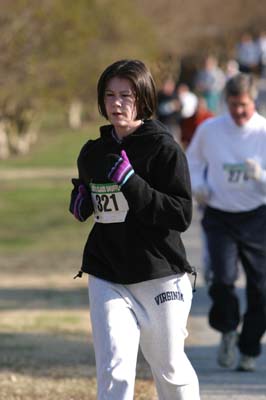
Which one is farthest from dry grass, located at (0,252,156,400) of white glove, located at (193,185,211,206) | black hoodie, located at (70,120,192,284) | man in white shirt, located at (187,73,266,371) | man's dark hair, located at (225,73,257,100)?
black hoodie, located at (70,120,192,284)

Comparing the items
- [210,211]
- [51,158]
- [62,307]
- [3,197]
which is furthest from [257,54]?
[210,211]

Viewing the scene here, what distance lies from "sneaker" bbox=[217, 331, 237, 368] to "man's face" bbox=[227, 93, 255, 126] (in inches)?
54.3

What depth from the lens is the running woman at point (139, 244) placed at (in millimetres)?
5410

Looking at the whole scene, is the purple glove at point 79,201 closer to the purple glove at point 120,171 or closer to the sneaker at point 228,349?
the purple glove at point 120,171

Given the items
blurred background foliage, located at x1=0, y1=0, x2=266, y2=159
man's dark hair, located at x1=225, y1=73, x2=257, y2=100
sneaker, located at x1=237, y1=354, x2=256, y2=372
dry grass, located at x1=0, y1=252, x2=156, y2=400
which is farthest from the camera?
blurred background foliage, located at x1=0, y1=0, x2=266, y2=159

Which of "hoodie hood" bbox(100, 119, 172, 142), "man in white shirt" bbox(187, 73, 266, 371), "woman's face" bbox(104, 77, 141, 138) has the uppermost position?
"woman's face" bbox(104, 77, 141, 138)

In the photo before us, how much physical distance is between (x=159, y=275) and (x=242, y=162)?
8.90 feet

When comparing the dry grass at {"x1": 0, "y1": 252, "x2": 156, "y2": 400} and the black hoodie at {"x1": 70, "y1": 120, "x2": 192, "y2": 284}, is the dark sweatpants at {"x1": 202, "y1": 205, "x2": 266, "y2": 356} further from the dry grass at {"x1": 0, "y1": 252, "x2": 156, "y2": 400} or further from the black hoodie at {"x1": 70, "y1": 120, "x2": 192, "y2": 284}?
the black hoodie at {"x1": 70, "y1": 120, "x2": 192, "y2": 284}

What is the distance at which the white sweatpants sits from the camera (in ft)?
17.6

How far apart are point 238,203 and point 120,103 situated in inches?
110

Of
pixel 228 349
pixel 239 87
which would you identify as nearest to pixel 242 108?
pixel 239 87

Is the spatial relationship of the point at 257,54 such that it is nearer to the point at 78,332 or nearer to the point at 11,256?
the point at 11,256

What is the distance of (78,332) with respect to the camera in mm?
10102

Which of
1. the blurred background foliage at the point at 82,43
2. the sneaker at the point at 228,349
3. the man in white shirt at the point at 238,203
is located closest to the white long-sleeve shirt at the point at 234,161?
the man in white shirt at the point at 238,203
